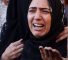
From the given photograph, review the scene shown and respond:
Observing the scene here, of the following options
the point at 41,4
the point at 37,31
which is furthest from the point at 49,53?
the point at 41,4

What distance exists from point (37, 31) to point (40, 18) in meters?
0.09

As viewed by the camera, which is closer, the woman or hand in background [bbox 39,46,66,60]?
hand in background [bbox 39,46,66,60]

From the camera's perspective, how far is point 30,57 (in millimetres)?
1937

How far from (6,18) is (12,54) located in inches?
10.3

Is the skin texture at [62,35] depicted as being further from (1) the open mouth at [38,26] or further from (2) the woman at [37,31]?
(1) the open mouth at [38,26]

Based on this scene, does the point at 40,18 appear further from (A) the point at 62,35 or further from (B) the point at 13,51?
(B) the point at 13,51

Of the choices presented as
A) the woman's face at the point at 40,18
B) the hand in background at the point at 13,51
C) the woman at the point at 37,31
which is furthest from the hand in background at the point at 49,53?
the hand in background at the point at 13,51

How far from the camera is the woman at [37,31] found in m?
1.86

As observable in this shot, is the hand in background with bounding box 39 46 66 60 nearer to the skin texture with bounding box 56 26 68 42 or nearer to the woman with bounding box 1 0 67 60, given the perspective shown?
the woman with bounding box 1 0 67 60

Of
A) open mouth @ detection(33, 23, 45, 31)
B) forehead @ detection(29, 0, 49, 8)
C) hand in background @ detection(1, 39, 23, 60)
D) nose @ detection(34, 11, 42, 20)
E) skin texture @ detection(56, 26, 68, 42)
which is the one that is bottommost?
hand in background @ detection(1, 39, 23, 60)

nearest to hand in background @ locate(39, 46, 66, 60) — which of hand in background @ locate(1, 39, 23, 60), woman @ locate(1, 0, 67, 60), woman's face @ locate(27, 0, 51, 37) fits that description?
woman @ locate(1, 0, 67, 60)

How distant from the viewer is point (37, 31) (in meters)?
1.87

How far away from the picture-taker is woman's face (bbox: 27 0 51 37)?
73.0 inches

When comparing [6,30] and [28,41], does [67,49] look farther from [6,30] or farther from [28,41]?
[6,30]
